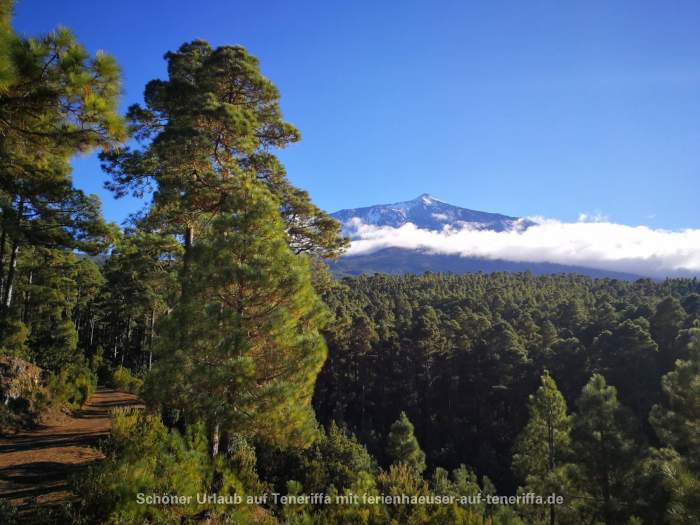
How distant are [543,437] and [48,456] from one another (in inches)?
823

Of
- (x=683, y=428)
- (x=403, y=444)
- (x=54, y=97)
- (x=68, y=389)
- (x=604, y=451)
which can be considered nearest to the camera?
(x=54, y=97)

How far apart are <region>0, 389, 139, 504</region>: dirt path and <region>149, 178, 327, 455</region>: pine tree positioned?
84.1 inches

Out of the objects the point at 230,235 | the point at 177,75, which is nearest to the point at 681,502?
the point at 230,235

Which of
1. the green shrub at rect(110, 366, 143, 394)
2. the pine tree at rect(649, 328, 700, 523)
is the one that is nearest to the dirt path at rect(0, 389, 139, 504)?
the green shrub at rect(110, 366, 143, 394)

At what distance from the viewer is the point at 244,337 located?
8766 millimetres

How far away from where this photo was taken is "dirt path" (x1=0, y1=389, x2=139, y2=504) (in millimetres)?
6836

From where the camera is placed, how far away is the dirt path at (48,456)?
22.4 ft

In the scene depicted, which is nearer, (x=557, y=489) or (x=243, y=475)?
(x=243, y=475)

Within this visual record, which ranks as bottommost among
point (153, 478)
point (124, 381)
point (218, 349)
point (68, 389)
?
point (124, 381)

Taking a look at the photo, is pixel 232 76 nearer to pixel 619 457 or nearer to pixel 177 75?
pixel 177 75

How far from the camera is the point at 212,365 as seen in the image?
8.59m

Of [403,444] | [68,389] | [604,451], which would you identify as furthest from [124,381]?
[604,451]

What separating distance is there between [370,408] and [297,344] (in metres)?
47.4

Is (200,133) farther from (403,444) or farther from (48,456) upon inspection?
(403,444)
